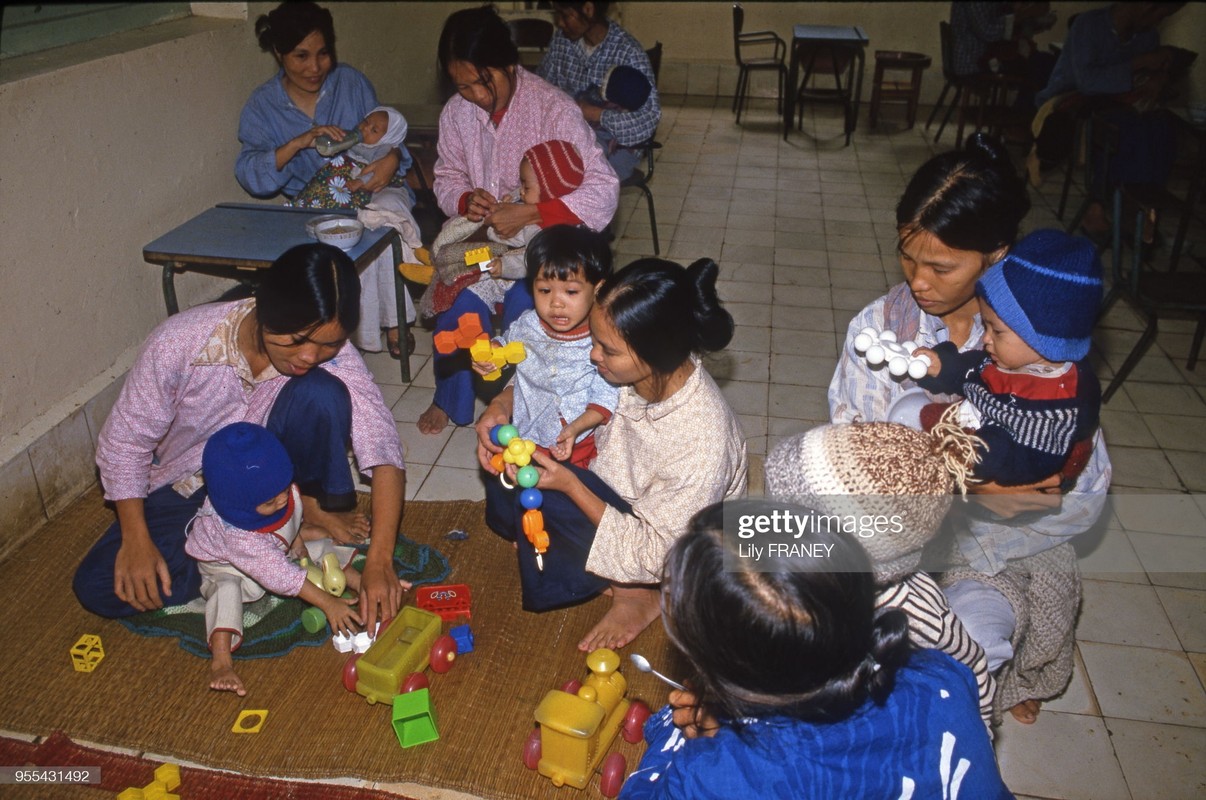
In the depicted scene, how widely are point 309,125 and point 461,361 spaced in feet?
4.21

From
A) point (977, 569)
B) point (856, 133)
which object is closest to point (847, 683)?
point (977, 569)

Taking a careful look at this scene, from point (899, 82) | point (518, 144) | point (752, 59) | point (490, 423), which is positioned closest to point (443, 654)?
point (490, 423)

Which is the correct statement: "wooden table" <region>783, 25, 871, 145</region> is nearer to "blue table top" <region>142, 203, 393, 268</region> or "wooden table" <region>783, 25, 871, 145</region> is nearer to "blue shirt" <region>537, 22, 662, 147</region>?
"blue shirt" <region>537, 22, 662, 147</region>

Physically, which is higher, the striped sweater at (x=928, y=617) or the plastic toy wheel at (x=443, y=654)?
the striped sweater at (x=928, y=617)

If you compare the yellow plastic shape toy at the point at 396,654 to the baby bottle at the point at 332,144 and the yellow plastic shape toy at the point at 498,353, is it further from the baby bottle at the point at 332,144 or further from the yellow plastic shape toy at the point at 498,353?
the baby bottle at the point at 332,144

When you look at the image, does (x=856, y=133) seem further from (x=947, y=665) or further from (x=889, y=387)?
(x=947, y=665)

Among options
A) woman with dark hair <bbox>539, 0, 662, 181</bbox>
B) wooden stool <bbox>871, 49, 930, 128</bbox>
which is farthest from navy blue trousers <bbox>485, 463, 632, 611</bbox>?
wooden stool <bbox>871, 49, 930, 128</bbox>

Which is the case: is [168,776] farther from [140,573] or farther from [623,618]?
[623,618]

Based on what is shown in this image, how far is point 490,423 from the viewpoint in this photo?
8.34 feet

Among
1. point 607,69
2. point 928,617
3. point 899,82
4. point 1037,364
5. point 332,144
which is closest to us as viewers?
point 928,617

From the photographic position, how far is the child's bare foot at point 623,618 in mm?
2459

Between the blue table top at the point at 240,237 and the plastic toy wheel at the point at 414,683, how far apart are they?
1583mm

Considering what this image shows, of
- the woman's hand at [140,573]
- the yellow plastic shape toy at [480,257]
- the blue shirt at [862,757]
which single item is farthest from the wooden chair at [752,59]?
the blue shirt at [862,757]

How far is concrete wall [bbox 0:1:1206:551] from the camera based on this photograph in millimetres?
2777
